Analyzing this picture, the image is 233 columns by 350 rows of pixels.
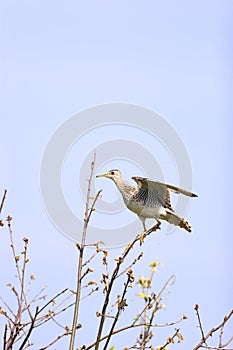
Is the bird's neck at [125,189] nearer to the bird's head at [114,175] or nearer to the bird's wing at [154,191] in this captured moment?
the bird's head at [114,175]

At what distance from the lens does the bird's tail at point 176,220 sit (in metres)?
5.70

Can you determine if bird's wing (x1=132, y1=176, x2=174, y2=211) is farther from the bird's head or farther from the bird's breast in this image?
the bird's head

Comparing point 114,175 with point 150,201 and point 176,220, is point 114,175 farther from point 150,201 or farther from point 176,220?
point 176,220

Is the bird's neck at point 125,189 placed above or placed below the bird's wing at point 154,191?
above

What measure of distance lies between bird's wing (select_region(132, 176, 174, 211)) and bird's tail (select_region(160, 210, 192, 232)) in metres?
0.16

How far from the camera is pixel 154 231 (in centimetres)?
523

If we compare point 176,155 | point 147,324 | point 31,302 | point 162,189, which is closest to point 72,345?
point 147,324

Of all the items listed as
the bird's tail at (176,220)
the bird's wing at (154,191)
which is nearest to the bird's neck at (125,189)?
the bird's wing at (154,191)

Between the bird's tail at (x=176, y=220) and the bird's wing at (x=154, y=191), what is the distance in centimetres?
16

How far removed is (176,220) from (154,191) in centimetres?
66

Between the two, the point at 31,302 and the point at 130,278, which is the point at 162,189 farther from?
the point at 130,278

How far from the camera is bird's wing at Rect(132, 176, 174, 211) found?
638cm

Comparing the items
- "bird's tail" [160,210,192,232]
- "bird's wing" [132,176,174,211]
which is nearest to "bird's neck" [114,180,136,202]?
"bird's wing" [132,176,174,211]

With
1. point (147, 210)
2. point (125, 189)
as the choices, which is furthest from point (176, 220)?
point (125, 189)
